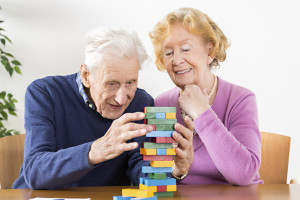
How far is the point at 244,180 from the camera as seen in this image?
1.84m

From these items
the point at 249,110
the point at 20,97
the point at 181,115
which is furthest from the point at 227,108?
the point at 20,97

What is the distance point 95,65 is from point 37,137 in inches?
17.1

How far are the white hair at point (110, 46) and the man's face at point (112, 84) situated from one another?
29 mm

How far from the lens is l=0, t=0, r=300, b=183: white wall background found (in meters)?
3.85

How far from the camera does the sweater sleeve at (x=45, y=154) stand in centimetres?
160

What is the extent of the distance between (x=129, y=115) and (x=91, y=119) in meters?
0.56

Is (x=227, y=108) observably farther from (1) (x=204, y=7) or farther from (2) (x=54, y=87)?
(1) (x=204, y=7)

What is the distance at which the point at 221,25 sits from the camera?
3.89m

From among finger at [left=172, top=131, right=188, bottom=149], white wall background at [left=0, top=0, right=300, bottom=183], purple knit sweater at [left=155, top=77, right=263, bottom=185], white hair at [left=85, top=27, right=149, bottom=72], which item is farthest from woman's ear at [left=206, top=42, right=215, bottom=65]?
white wall background at [left=0, top=0, right=300, bottom=183]

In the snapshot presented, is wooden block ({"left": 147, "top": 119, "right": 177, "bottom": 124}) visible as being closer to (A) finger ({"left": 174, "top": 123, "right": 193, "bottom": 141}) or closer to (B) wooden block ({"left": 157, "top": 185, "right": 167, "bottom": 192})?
(A) finger ({"left": 174, "top": 123, "right": 193, "bottom": 141})

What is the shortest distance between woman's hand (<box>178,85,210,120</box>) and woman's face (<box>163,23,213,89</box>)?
0.25ft

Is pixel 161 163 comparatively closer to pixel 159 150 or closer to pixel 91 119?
pixel 159 150

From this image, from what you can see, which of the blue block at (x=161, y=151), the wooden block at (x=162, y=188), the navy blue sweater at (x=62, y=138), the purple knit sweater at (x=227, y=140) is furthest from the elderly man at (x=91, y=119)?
the purple knit sweater at (x=227, y=140)

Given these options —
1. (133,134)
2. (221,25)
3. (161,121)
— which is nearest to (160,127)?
(161,121)
